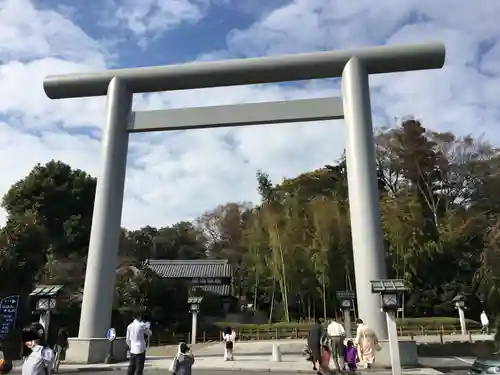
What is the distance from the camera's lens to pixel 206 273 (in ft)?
124

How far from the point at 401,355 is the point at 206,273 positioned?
90.9 feet

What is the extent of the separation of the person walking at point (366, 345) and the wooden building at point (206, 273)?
1041 inches

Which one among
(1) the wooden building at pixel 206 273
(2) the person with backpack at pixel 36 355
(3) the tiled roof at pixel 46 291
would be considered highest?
(1) the wooden building at pixel 206 273

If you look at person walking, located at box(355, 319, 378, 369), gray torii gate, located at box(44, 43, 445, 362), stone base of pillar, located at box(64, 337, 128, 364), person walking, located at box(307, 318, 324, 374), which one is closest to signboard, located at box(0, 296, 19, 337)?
stone base of pillar, located at box(64, 337, 128, 364)

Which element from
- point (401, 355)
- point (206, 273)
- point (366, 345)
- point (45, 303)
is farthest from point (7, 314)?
point (206, 273)

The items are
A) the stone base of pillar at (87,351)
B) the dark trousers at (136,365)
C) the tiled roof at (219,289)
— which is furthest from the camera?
the tiled roof at (219,289)

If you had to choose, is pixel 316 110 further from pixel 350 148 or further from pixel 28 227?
pixel 28 227

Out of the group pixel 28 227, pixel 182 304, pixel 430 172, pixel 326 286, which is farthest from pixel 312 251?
pixel 28 227

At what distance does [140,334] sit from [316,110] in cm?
818

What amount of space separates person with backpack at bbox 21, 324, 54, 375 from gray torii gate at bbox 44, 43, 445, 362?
28.4 feet

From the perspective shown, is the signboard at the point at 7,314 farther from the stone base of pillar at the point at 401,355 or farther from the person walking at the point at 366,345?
the stone base of pillar at the point at 401,355

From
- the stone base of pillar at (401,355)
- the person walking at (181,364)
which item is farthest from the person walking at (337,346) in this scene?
the person walking at (181,364)

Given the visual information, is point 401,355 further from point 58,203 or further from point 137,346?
point 58,203

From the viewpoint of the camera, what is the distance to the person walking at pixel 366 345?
1083 centimetres
